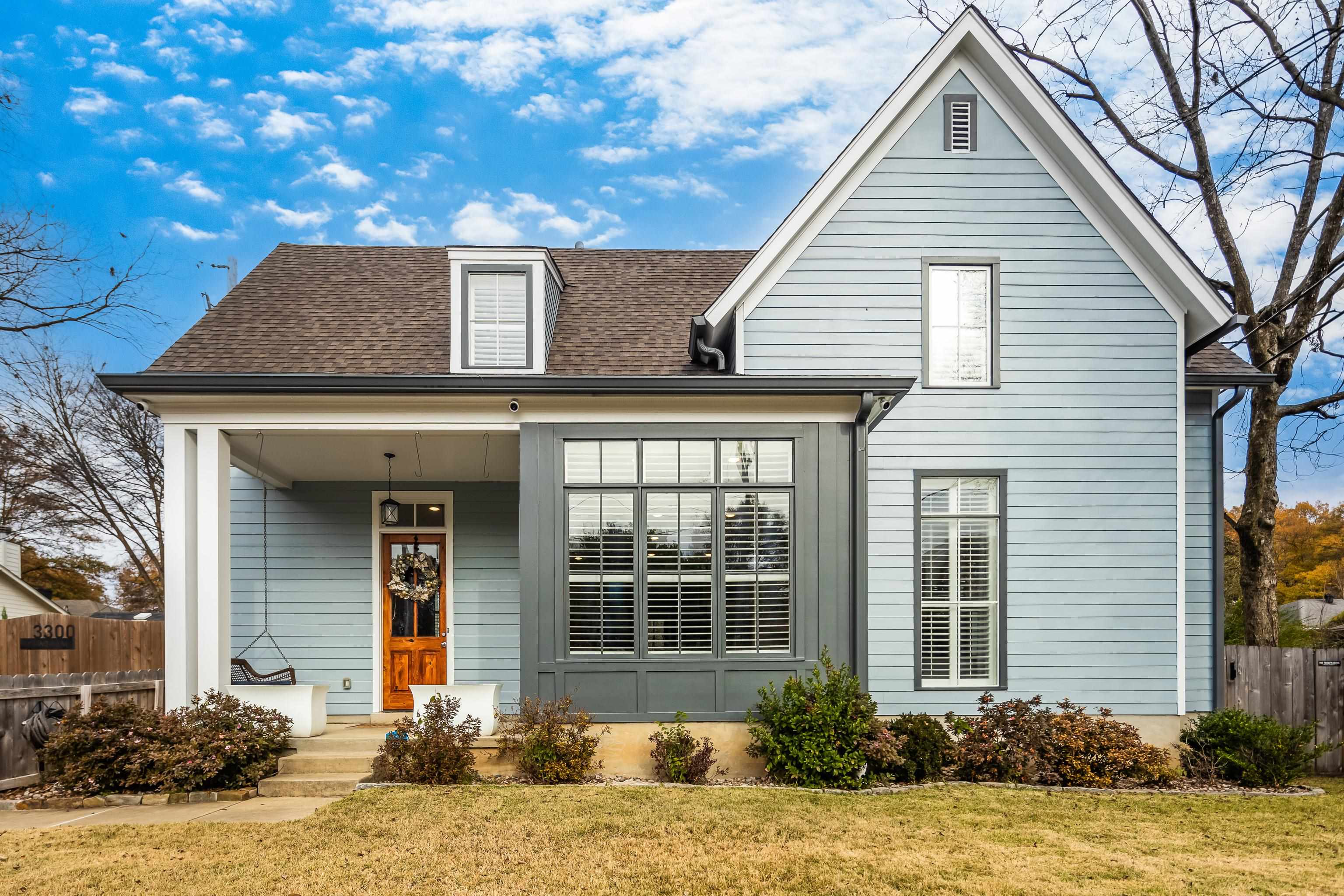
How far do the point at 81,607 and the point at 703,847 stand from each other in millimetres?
26592

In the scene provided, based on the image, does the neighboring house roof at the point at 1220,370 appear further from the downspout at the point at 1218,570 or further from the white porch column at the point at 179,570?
the white porch column at the point at 179,570

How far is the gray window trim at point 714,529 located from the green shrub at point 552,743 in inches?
20.7

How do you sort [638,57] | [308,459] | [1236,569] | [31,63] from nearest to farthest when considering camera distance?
1. [308,459]
2. [31,63]
3. [1236,569]
4. [638,57]

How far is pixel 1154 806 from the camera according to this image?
7.17 metres

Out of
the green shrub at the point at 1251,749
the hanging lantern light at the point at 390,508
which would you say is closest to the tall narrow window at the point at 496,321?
the hanging lantern light at the point at 390,508

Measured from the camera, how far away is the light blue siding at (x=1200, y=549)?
9109 mm

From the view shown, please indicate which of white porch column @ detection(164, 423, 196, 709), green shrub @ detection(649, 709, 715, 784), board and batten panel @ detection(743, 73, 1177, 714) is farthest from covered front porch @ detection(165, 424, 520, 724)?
board and batten panel @ detection(743, 73, 1177, 714)

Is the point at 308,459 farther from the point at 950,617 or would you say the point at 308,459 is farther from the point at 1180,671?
the point at 1180,671

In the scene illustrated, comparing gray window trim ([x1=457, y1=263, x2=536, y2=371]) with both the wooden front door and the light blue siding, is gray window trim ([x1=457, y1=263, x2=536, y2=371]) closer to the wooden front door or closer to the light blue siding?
the wooden front door

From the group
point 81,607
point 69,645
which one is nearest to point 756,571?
point 69,645

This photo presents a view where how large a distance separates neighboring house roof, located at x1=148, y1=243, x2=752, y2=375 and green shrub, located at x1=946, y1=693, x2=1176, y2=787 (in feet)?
16.0

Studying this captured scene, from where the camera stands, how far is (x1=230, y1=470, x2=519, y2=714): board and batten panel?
35.0 ft

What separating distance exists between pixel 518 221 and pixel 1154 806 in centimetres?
5686

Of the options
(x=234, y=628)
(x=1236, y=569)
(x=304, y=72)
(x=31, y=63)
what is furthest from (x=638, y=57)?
(x=234, y=628)
